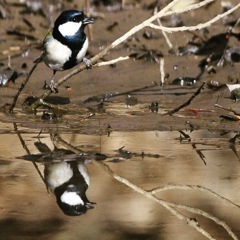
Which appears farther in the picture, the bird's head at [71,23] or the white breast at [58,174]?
the bird's head at [71,23]

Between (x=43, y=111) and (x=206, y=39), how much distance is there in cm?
276

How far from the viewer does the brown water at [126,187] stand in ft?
14.9

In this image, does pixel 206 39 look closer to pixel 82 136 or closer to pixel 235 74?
pixel 235 74

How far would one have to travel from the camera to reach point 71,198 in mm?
5082

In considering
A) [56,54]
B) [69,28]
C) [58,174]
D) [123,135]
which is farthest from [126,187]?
[69,28]

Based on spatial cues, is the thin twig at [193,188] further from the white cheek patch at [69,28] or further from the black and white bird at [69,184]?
the white cheek patch at [69,28]

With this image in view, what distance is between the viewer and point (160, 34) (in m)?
10.2

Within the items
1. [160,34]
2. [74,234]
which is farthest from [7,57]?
[74,234]

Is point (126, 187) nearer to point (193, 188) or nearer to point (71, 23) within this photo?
point (193, 188)

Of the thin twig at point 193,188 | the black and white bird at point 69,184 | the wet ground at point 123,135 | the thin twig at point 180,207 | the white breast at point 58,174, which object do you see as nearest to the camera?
the thin twig at point 180,207

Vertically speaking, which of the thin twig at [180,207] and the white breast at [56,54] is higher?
the white breast at [56,54]

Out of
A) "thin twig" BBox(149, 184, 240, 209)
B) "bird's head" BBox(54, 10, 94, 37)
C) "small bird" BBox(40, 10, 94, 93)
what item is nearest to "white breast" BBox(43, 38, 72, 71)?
"small bird" BBox(40, 10, 94, 93)

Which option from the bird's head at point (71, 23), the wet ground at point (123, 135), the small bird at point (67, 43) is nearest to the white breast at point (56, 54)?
the small bird at point (67, 43)

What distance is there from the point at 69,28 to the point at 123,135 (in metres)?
Result: 1.19
